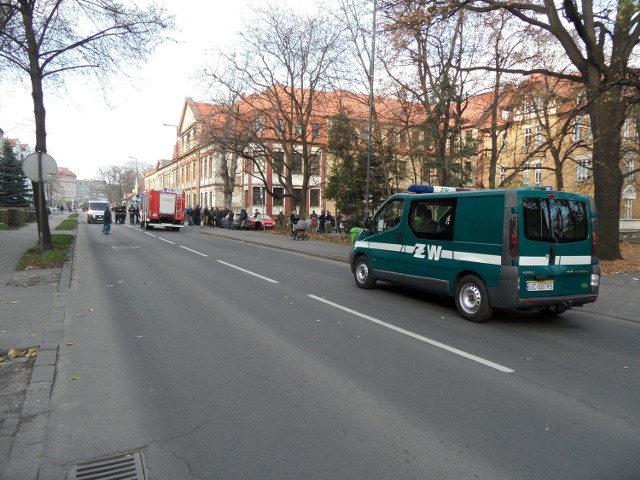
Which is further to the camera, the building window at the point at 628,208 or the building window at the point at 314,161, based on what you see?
the building window at the point at 628,208

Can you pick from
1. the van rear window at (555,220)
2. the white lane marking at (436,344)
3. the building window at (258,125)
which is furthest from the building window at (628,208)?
the white lane marking at (436,344)

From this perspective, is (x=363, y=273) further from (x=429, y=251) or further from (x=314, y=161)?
(x=314, y=161)

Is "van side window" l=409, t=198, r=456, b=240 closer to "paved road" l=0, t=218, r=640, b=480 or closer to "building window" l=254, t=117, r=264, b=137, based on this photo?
"paved road" l=0, t=218, r=640, b=480

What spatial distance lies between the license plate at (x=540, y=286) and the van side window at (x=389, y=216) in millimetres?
2967

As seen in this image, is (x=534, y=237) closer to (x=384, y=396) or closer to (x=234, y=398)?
(x=384, y=396)

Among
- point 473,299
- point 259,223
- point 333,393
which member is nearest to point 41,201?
point 473,299

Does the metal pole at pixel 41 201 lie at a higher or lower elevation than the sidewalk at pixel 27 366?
higher

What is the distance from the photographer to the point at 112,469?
10.3ft

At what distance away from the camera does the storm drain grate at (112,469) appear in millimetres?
3064

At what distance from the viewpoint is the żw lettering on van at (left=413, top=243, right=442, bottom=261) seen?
26.9ft

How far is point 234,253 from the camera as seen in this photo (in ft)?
59.2

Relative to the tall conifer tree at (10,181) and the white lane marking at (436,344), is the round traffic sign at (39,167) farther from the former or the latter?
the tall conifer tree at (10,181)

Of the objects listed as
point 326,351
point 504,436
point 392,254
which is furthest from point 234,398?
point 392,254

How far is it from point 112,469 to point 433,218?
651 cm
